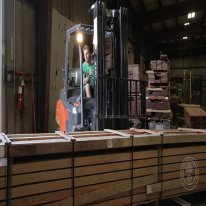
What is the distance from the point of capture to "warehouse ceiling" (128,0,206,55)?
14992mm

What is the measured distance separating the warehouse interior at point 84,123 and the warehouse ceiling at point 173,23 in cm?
522

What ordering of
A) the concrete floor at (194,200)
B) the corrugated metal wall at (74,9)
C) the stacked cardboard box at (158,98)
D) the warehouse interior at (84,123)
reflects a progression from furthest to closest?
1. the stacked cardboard box at (158,98)
2. the corrugated metal wall at (74,9)
3. the concrete floor at (194,200)
4. the warehouse interior at (84,123)

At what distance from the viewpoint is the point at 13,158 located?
9.67 feet

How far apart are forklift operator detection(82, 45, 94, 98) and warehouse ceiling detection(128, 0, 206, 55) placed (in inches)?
397

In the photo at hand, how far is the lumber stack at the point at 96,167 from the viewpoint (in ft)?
9.73

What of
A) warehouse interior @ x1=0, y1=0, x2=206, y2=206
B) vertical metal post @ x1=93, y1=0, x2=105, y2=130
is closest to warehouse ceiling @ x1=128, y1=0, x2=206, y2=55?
warehouse interior @ x1=0, y1=0, x2=206, y2=206

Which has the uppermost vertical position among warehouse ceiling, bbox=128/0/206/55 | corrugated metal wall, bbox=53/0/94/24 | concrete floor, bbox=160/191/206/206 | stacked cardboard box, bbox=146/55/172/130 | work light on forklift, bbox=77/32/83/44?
warehouse ceiling, bbox=128/0/206/55

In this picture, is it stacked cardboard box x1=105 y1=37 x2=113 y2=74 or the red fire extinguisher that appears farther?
the red fire extinguisher

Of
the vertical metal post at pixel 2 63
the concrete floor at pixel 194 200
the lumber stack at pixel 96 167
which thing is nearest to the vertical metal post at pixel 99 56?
the lumber stack at pixel 96 167

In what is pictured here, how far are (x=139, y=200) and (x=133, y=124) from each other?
11.3ft

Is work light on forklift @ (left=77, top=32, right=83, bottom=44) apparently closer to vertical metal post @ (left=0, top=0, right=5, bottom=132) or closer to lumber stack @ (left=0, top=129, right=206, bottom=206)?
vertical metal post @ (left=0, top=0, right=5, bottom=132)

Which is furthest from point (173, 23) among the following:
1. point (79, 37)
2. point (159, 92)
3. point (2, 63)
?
point (79, 37)

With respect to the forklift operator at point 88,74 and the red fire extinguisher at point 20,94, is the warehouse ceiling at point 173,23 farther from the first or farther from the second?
the forklift operator at point 88,74

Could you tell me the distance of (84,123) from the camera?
213 inches
